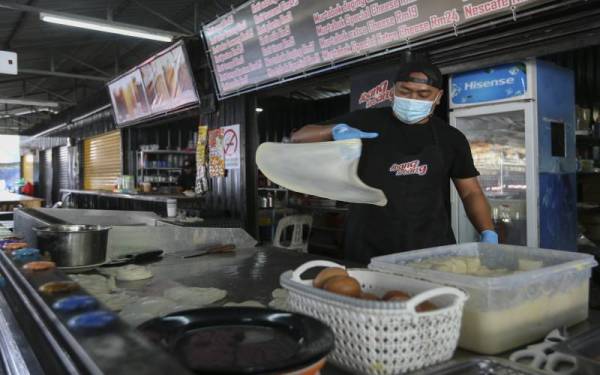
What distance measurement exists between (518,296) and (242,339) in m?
0.62

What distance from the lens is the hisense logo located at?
331 cm

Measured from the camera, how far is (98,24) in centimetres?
605

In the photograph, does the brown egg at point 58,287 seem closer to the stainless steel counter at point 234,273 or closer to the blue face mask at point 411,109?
the stainless steel counter at point 234,273

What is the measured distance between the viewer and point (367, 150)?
83.0 inches

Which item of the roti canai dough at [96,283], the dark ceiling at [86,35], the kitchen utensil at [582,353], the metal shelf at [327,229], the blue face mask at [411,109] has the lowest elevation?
the metal shelf at [327,229]

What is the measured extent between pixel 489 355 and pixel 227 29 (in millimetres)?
4472

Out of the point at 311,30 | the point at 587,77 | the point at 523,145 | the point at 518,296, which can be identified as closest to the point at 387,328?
the point at 518,296

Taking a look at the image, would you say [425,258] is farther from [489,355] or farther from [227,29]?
[227,29]

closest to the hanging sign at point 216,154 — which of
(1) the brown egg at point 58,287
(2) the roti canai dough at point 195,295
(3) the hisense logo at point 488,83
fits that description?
(3) the hisense logo at point 488,83

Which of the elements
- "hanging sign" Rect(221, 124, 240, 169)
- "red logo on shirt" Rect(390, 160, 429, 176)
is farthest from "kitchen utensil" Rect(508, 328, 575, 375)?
"hanging sign" Rect(221, 124, 240, 169)

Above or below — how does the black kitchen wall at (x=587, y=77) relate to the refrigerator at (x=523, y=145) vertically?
above

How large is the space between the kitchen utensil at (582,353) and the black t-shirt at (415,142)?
1.17 m

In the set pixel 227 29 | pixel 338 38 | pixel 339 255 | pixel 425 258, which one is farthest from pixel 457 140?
pixel 339 255

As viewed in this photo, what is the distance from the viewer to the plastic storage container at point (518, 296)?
101cm
